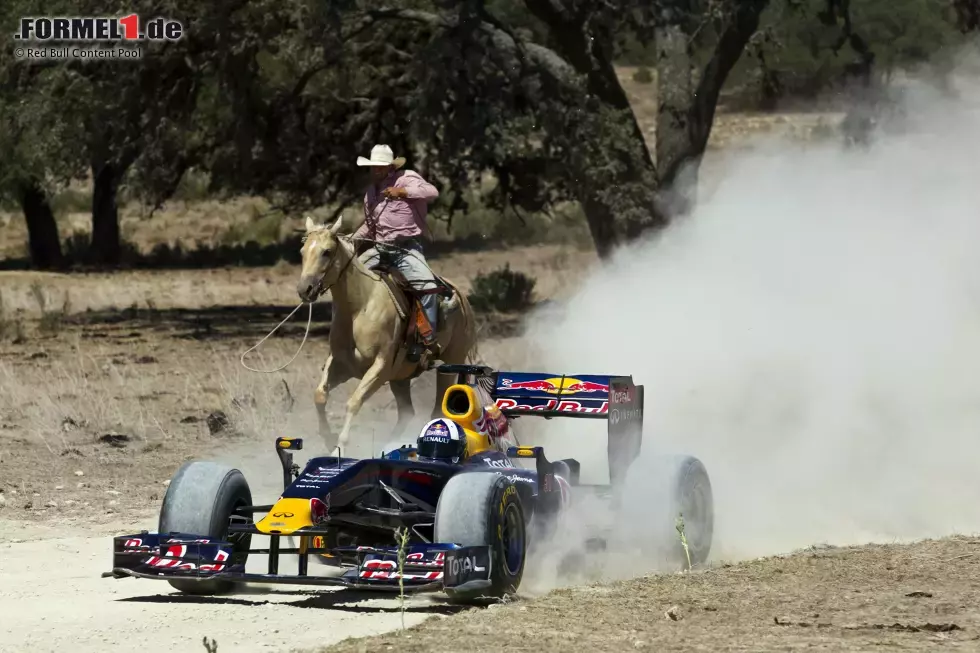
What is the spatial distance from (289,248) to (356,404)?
32.5 meters

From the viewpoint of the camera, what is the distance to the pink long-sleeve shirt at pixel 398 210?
55.4 ft

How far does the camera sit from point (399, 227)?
17.0 metres

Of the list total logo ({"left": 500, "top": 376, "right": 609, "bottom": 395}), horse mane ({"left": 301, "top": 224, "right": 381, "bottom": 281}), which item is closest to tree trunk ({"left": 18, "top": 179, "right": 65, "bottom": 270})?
horse mane ({"left": 301, "top": 224, "right": 381, "bottom": 281})

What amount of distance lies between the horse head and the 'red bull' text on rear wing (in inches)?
133

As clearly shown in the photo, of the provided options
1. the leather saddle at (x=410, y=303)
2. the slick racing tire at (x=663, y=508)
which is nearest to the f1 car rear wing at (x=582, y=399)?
the slick racing tire at (x=663, y=508)

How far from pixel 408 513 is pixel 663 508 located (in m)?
1.99

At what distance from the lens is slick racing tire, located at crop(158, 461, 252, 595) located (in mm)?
10445

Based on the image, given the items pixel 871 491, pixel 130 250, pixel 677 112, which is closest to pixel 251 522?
pixel 871 491

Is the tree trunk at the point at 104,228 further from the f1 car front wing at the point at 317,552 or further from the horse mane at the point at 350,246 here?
the f1 car front wing at the point at 317,552

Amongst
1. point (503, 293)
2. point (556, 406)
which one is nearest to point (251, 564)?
point (556, 406)

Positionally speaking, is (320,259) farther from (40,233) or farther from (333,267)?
(40,233)

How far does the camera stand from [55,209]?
204ft

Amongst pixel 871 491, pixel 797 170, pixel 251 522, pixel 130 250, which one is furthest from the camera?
pixel 130 250

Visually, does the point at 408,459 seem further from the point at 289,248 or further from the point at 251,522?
the point at 289,248
